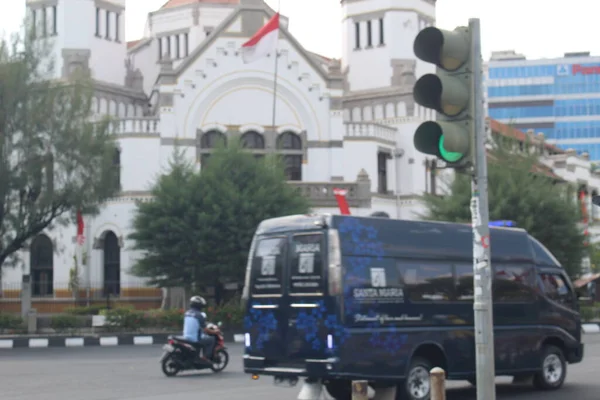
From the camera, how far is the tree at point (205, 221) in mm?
35344

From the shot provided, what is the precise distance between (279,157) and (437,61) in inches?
Result: 1242

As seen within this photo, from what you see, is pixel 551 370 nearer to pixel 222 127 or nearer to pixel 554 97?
pixel 222 127

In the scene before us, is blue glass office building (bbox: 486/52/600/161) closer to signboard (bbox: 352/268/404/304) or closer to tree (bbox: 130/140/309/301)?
tree (bbox: 130/140/309/301)

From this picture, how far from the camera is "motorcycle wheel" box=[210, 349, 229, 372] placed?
19.8m

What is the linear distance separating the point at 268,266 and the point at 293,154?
3104 cm

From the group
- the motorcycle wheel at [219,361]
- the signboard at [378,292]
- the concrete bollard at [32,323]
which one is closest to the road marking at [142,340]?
the concrete bollard at [32,323]

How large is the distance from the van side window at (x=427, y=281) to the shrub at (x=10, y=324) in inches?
778

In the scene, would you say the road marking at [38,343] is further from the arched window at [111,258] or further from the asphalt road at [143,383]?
the arched window at [111,258]

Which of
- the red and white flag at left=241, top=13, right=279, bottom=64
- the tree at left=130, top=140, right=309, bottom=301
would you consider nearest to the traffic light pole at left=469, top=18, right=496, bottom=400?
the tree at left=130, top=140, right=309, bottom=301

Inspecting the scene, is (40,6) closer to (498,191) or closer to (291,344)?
(498,191)

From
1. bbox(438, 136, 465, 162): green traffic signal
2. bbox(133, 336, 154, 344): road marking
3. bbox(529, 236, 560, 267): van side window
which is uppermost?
bbox(438, 136, 465, 162): green traffic signal

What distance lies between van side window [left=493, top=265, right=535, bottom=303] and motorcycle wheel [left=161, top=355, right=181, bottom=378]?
630cm

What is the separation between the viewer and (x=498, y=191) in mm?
37906

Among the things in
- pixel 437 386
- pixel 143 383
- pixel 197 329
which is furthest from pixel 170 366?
pixel 437 386
